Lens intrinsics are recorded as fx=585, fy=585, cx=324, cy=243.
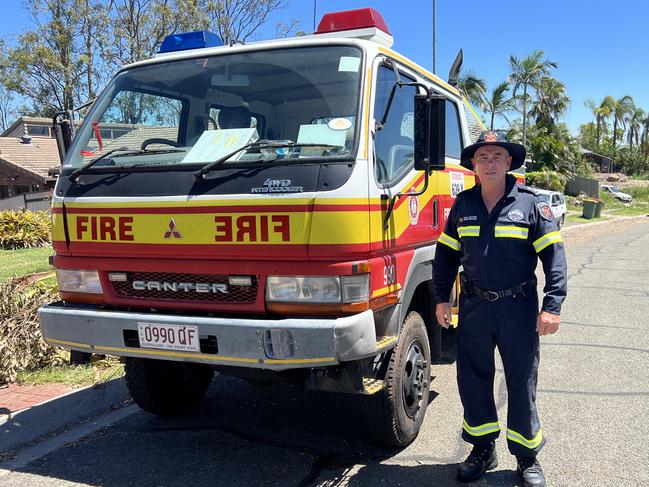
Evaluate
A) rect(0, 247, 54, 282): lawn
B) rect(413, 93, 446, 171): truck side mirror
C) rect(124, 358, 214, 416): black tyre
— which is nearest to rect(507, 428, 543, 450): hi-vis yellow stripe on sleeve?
rect(413, 93, 446, 171): truck side mirror

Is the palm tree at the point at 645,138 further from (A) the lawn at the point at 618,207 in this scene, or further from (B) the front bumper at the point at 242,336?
(B) the front bumper at the point at 242,336

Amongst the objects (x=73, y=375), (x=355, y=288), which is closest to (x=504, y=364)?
(x=355, y=288)

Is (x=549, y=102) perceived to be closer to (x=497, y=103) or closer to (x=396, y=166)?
(x=497, y=103)

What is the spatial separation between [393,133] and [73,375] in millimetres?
3376

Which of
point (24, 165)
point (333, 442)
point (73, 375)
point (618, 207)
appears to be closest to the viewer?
point (333, 442)

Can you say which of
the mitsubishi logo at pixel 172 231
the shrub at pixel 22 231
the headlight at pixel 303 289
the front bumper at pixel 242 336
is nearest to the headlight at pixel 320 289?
the headlight at pixel 303 289

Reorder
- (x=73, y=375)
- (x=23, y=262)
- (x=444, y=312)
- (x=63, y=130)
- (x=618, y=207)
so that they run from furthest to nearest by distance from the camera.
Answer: (x=618, y=207), (x=23, y=262), (x=73, y=375), (x=63, y=130), (x=444, y=312)

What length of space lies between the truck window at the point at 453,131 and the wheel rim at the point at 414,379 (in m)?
1.77

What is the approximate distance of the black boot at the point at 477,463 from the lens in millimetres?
3316

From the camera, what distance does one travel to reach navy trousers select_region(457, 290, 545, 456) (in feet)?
10.4

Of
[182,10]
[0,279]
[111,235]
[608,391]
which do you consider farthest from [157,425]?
[182,10]

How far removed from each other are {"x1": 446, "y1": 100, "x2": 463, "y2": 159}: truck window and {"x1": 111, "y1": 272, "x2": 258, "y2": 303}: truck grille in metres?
2.38

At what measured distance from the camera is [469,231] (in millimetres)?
3260

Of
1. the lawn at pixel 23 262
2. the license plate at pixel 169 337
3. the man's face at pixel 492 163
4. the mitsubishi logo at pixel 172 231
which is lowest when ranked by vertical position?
the lawn at pixel 23 262
